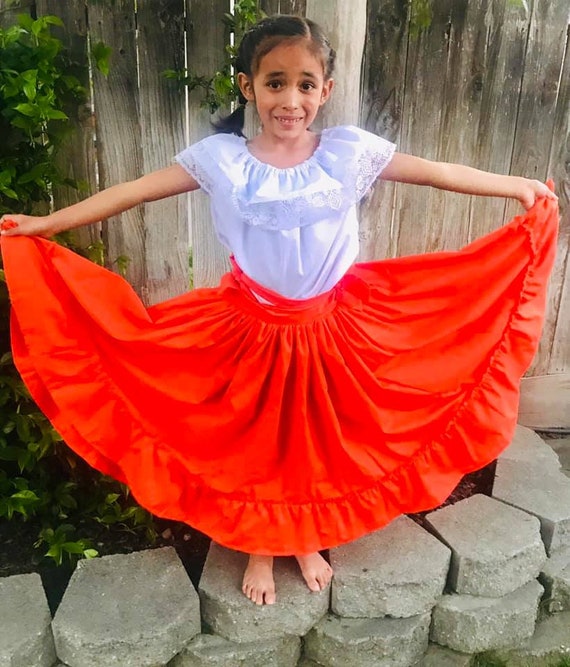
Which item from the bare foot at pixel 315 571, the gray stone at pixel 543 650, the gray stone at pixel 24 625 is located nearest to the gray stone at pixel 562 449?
the gray stone at pixel 543 650

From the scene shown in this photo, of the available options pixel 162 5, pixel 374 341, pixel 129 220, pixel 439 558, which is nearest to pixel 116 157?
pixel 129 220

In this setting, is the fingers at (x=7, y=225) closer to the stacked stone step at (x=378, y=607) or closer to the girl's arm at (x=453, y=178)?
the girl's arm at (x=453, y=178)

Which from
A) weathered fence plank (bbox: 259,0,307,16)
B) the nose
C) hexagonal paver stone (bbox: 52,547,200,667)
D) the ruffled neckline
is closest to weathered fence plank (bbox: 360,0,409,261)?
→ weathered fence plank (bbox: 259,0,307,16)

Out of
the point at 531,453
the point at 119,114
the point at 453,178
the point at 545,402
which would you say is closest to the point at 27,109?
the point at 119,114

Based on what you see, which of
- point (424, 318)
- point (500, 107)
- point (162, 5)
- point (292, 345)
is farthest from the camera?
point (500, 107)

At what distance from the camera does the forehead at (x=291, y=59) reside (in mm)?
1772

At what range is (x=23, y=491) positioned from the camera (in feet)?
7.20

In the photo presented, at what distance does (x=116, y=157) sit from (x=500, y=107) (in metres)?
1.51

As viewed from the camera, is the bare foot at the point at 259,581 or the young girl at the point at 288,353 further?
the bare foot at the point at 259,581

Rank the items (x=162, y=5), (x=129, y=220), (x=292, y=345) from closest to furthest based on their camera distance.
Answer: (x=292, y=345) < (x=162, y=5) < (x=129, y=220)

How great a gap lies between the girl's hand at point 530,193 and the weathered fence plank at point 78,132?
1.39 m

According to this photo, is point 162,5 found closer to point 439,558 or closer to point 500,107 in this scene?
point 500,107

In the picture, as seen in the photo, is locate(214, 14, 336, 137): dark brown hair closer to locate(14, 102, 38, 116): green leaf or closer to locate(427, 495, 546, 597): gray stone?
locate(14, 102, 38, 116): green leaf

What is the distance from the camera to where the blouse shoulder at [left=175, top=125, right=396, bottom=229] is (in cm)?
182
